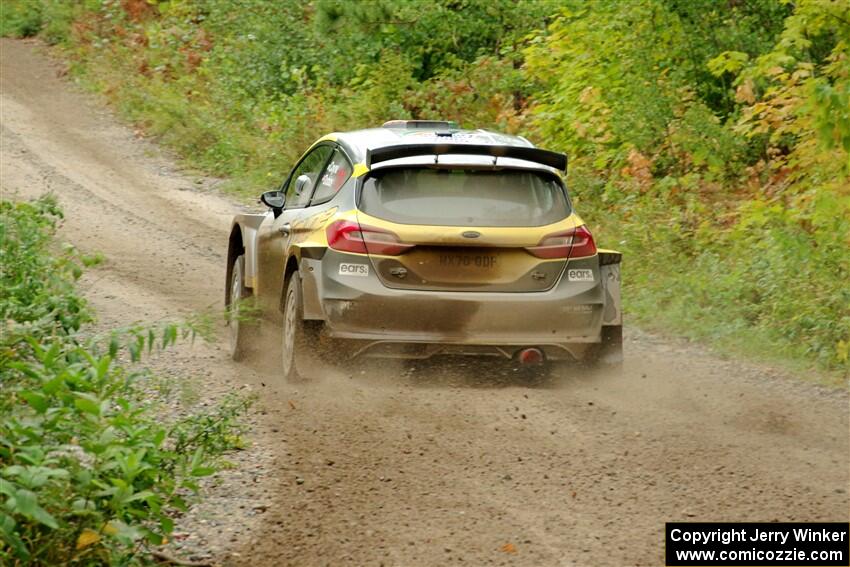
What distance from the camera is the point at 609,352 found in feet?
28.7

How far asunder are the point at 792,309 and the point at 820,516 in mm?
5251

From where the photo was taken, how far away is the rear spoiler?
8.48 m

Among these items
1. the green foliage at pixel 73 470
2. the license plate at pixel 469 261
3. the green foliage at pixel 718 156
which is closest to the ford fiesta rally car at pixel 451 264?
the license plate at pixel 469 261

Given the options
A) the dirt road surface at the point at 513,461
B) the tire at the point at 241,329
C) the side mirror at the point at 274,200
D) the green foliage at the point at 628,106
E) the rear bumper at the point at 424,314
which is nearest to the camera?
the dirt road surface at the point at 513,461

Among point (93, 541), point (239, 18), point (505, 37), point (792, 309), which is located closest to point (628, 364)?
point (792, 309)

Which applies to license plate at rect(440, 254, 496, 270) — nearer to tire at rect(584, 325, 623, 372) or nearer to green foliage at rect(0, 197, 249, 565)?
tire at rect(584, 325, 623, 372)

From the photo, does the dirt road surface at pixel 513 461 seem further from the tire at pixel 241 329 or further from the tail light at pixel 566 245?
the tail light at pixel 566 245

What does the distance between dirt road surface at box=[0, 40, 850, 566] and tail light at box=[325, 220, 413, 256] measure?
2.61ft

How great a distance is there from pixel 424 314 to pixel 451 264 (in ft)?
1.17

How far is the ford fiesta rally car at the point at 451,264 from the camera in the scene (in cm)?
834

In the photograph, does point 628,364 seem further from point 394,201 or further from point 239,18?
point 239,18

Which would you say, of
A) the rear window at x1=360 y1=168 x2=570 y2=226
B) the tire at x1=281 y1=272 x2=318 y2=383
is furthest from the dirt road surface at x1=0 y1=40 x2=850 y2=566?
the rear window at x1=360 y1=168 x2=570 y2=226

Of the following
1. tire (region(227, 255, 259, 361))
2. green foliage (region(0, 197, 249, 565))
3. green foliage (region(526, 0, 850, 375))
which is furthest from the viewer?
green foliage (region(526, 0, 850, 375))

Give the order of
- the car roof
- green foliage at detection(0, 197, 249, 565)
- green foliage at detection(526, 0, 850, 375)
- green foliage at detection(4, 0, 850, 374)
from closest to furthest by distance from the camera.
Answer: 1. green foliage at detection(0, 197, 249, 565)
2. the car roof
3. green foliage at detection(526, 0, 850, 375)
4. green foliage at detection(4, 0, 850, 374)
